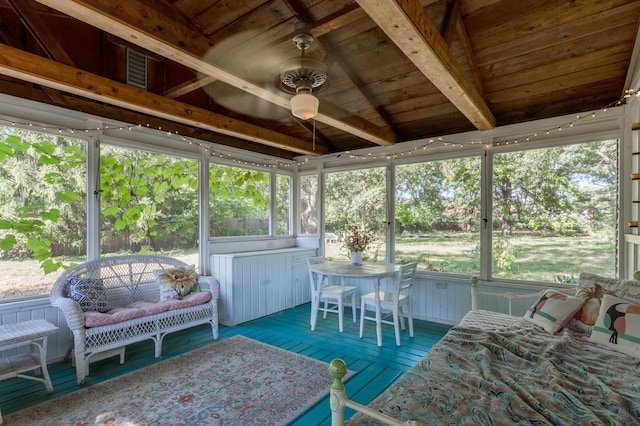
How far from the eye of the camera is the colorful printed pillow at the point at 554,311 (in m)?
2.32

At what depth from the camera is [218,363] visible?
10.0 ft

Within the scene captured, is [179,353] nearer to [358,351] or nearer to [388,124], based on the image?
[358,351]

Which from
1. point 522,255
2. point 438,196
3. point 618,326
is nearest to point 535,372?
point 618,326

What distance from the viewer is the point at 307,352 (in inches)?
132

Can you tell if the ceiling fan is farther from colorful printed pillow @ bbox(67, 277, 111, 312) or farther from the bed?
colorful printed pillow @ bbox(67, 277, 111, 312)

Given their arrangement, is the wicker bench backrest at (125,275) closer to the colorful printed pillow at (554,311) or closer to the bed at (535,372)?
the bed at (535,372)

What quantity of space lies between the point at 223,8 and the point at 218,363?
3280 millimetres

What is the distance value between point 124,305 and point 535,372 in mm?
3756

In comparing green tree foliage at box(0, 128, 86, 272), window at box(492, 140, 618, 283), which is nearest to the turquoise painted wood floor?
green tree foliage at box(0, 128, 86, 272)

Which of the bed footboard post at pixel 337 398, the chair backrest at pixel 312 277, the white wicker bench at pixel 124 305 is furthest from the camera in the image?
the chair backrest at pixel 312 277

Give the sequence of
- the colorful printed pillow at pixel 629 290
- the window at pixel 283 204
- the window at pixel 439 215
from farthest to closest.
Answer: the window at pixel 283 204
the window at pixel 439 215
the colorful printed pillow at pixel 629 290

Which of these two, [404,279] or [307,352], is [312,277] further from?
[404,279]

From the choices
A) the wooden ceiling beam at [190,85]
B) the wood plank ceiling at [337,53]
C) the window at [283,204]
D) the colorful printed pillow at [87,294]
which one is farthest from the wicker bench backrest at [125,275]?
the window at [283,204]

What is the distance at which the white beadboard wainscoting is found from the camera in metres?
3.01
